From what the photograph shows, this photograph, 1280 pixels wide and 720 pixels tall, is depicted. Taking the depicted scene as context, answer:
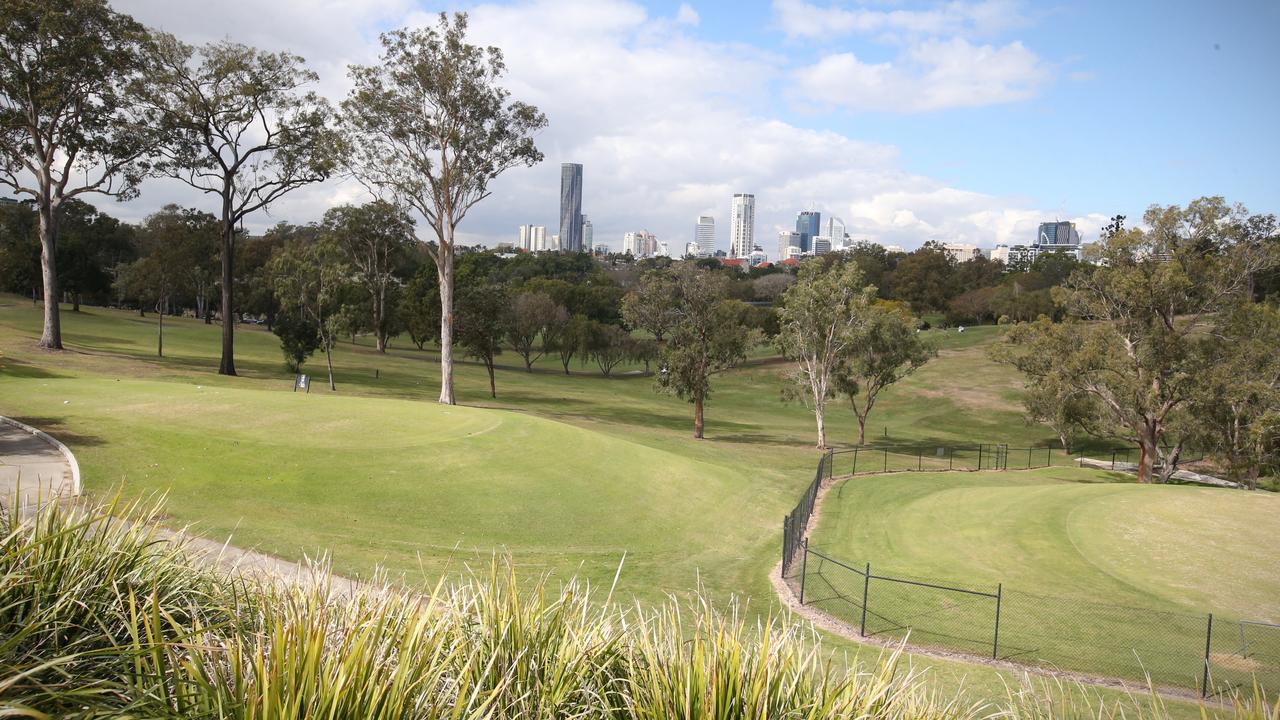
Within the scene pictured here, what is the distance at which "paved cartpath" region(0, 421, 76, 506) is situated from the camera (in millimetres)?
14720

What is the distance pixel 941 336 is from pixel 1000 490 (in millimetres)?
74150

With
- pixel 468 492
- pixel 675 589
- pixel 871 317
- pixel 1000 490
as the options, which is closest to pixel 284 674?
pixel 675 589

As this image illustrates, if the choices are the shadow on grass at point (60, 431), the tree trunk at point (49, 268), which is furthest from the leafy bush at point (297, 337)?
the shadow on grass at point (60, 431)

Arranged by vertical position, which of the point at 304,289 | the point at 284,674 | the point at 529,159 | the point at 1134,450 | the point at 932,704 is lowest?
the point at 1134,450

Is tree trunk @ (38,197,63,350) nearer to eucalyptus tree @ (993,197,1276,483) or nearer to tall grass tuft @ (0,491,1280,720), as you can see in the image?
tall grass tuft @ (0,491,1280,720)

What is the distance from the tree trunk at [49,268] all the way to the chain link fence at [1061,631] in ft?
130

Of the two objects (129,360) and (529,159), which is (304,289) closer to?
(129,360)

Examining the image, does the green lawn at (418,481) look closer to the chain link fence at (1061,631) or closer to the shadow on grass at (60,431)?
the shadow on grass at (60,431)

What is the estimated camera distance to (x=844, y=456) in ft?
136

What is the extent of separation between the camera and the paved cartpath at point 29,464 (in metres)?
14.7

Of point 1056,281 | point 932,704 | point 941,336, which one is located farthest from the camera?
point 1056,281

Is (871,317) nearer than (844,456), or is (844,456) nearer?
(844,456)

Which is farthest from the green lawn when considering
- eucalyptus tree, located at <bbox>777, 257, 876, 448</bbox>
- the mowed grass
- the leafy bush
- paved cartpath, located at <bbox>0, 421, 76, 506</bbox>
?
eucalyptus tree, located at <bbox>777, 257, 876, 448</bbox>

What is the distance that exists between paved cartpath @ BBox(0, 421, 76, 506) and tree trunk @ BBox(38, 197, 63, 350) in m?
23.8
